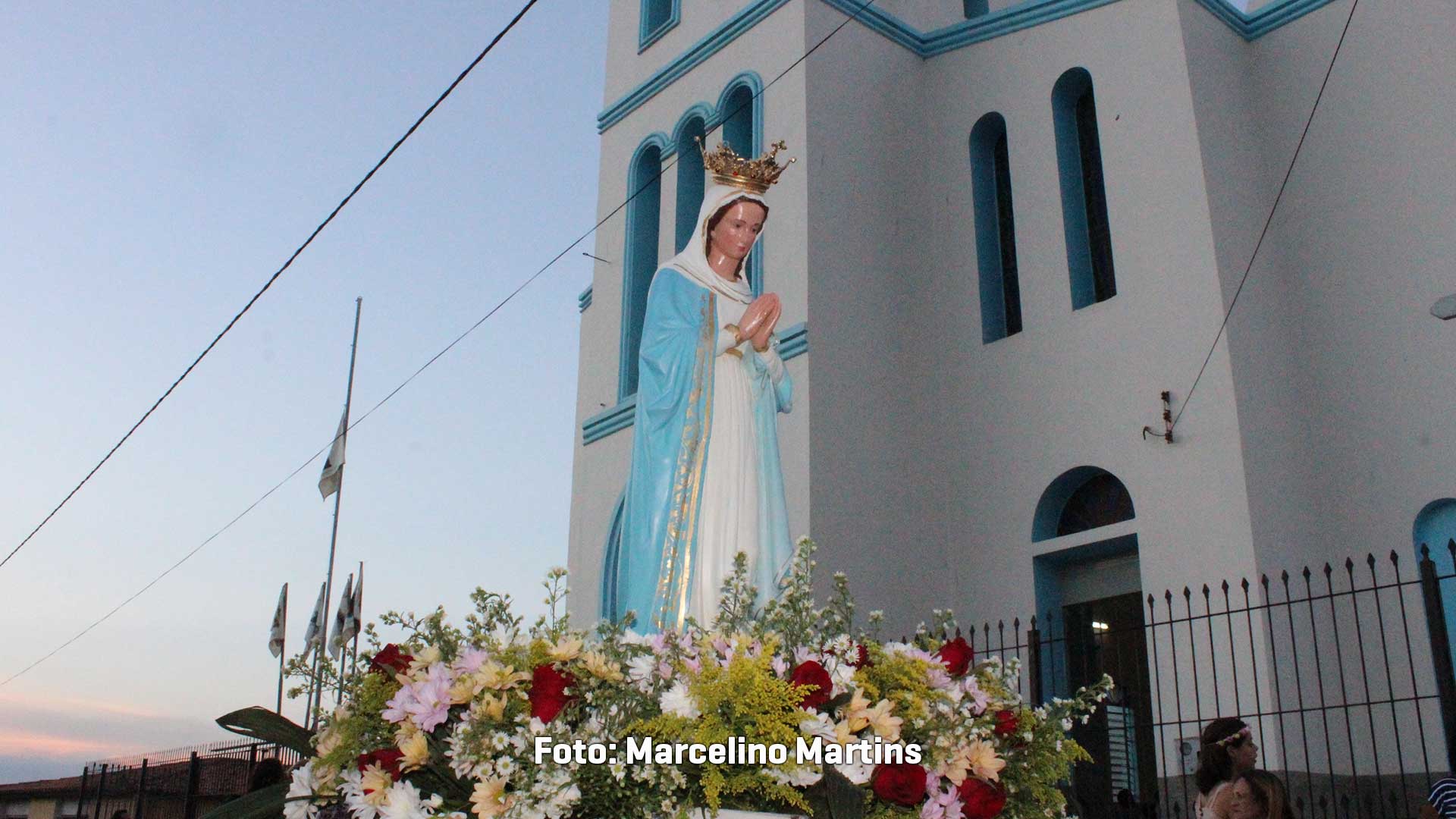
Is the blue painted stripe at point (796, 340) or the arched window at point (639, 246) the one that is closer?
the blue painted stripe at point (796, 340)

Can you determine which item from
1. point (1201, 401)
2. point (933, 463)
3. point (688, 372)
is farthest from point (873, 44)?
point (688, 372)

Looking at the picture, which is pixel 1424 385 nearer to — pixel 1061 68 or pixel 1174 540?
pixel 1174 540

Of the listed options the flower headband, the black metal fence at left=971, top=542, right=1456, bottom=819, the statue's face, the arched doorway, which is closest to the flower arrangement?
the flower headband

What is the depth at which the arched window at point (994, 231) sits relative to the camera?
13.1m

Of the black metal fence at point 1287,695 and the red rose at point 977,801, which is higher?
the black metal fence at point 1287,695

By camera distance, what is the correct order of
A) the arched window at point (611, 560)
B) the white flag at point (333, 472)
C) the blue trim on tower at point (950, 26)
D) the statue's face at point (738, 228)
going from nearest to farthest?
the statue's face at point (738, 228) → the blue trim on tower at point (950, 26) → the arched window at point (611, 560) → the white flag at point (333, 472)

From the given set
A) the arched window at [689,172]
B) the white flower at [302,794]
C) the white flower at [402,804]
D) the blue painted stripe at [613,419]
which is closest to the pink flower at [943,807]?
the white flower at [402,804]

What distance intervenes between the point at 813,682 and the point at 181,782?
11.8m

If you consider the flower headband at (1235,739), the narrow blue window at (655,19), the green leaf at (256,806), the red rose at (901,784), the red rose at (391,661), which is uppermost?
the narrow blue window at (655,19)

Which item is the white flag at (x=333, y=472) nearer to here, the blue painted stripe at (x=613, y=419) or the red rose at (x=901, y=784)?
the blue painted stripe at (x=613, y=419)

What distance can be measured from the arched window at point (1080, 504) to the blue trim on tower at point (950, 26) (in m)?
4.56

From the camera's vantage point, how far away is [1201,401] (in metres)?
10.9

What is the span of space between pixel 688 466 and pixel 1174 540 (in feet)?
20.6

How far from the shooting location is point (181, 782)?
1316cm
